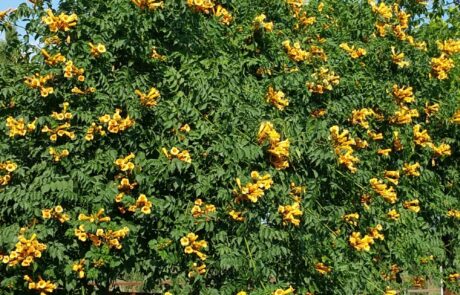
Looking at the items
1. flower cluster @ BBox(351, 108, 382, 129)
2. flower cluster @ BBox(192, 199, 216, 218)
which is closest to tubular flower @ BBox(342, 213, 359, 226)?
flower cluster @ BBox(351, 108, 382, 129)

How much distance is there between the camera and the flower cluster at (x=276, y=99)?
17.1 feet

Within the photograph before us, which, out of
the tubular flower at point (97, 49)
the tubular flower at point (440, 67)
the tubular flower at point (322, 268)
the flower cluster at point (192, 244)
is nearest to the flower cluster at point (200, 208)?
the flower cluster at point (192, 244)

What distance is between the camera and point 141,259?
474 centimetres

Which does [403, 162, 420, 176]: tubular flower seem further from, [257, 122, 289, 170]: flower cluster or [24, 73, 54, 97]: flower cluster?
[24, 73, 54, 97]: flower cluster

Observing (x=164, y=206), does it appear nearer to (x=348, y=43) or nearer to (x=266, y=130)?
(x=266, y=130)

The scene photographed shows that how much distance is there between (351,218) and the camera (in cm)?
562

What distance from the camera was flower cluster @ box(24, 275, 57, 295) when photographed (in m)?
4.46

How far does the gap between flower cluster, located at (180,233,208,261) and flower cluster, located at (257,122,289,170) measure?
77 centimetres

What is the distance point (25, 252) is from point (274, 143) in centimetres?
174

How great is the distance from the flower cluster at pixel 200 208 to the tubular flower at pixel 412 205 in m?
2.32

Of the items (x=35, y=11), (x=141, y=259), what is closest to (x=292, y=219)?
(x=141, y=259)

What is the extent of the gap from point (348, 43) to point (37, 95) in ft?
9.14

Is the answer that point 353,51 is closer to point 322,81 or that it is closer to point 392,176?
point 322,81

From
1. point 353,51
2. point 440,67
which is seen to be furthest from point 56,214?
point 440,67
